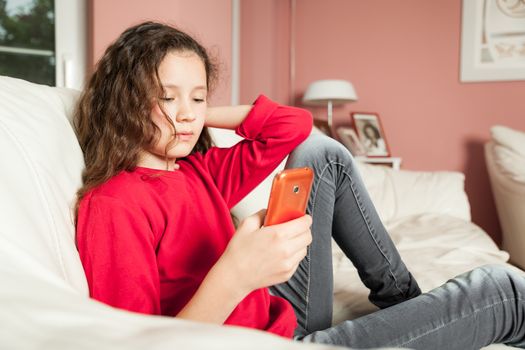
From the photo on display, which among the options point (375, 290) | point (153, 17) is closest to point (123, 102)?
point (375, 290)

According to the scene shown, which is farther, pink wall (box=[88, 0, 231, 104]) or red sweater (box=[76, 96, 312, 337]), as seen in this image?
pink wall (box=[88, 0, 231, 104])

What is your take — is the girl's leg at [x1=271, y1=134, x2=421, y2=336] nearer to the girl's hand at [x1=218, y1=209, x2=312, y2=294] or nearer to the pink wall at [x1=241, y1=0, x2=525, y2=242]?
the girl's hand at [x1=218, y1=209, x2=312, y2=294]

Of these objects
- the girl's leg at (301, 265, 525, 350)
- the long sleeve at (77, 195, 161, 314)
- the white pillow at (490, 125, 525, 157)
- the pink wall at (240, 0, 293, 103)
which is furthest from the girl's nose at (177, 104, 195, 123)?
the pink wall at (240, 0, 293, 103)

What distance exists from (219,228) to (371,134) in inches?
108

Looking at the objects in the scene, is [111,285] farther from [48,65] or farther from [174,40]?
[48,65]

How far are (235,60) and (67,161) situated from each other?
10.3 feet

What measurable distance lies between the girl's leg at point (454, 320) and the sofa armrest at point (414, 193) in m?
1.20

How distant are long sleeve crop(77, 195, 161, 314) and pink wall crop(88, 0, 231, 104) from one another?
1543 millimetres

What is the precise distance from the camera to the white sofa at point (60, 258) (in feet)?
0.85

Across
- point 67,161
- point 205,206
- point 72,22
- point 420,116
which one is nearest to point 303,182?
point 205,206

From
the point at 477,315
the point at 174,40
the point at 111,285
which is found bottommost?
the point at 477,315

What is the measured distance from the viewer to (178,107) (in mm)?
896

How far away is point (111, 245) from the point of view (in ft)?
2.32

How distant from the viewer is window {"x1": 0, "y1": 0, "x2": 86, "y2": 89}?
2.58m
